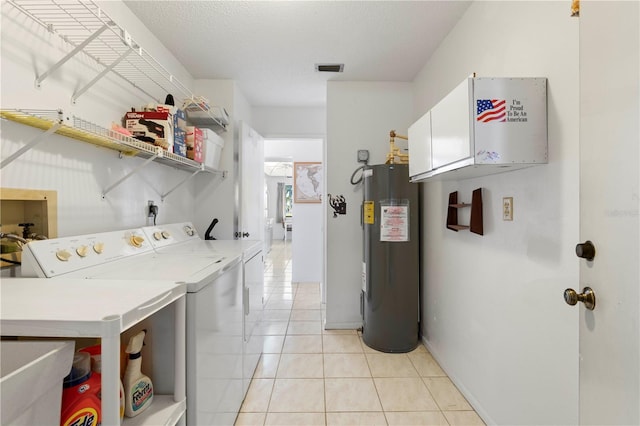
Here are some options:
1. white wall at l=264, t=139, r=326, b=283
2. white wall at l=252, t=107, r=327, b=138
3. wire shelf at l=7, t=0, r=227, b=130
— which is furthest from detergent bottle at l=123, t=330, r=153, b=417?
white wall at l=264, t=139, r=326, b=283

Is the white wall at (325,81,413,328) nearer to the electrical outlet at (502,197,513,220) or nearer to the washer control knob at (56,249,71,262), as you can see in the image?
the electrical outlet at (502,197,513,220)

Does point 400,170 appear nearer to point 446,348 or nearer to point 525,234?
point 525,234

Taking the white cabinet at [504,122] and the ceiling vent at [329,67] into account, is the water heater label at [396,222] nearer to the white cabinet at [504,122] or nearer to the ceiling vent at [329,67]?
the white cabinet at [504,122]

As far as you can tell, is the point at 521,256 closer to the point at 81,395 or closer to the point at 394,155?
the point at 394,155

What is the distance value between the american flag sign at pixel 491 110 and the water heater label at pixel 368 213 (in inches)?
51.6

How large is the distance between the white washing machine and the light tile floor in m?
0.27

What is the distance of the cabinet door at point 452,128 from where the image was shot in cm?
121

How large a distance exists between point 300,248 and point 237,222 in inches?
72.1

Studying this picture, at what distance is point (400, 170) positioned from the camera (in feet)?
7.73

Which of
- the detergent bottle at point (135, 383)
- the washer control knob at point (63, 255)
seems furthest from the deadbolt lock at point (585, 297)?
the washer control knob at point (63, 255)

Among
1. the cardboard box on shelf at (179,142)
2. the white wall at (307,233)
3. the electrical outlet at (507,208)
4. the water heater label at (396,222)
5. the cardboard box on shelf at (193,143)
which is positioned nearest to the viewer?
the electrical outlet at (507,208)

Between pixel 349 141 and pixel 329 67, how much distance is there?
693 millimetres

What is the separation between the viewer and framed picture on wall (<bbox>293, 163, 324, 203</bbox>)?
4426 mm

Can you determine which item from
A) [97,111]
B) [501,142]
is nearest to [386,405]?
[501,142]
